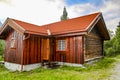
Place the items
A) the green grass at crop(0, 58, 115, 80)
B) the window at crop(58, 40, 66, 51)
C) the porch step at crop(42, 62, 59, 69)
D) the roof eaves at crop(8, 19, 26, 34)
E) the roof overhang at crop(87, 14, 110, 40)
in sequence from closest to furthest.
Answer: the green grass at crop(0, 58, 115, 80) < the roof eaves at crop(8, 19, 26, 34) < the porch step at crop(42, 62, 59, 69) < the window at crop(58, 40, 66, 51) < the roof overhang at crop(87, 14, 110, 40)

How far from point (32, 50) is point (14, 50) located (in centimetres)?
180

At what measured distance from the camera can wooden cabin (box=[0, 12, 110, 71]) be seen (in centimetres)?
1031

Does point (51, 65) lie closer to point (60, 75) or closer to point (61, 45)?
point (61, 45)

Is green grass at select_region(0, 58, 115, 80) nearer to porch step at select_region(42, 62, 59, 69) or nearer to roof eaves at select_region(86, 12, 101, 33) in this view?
porch step at select_region(42, 62, 59, 69)

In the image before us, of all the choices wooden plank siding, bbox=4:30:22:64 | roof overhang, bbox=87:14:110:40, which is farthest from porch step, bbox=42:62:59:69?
roof overhang, bbox=87:14:110:40

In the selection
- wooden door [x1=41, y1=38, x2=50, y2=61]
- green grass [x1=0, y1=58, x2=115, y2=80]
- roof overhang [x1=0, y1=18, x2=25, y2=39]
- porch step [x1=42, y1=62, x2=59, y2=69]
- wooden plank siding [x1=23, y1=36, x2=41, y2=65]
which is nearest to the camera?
green grass [x1=0, y1=58, x2=115, y2=80]

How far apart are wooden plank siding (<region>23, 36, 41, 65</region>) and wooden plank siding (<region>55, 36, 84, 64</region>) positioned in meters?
2.28

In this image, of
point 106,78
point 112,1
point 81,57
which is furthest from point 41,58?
point 112,1

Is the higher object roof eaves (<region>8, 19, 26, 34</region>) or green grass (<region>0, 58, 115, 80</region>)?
roof eaves (<region>8, 19, 26, 34</region>)

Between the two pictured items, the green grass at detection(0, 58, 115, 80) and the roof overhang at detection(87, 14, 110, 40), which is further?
the roof overhang at detection(87, 14, 110, 40)

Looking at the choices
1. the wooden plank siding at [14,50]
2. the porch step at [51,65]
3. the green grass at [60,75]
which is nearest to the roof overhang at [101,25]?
the green grass at [60,75]

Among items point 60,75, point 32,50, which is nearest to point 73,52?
point 60,75

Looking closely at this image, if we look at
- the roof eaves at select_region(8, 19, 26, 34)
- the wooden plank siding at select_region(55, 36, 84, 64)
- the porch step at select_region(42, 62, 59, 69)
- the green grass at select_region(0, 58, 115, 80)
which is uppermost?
the roof eaves at select_region(8, 19, 26, 34)

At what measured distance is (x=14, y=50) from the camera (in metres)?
11.2
